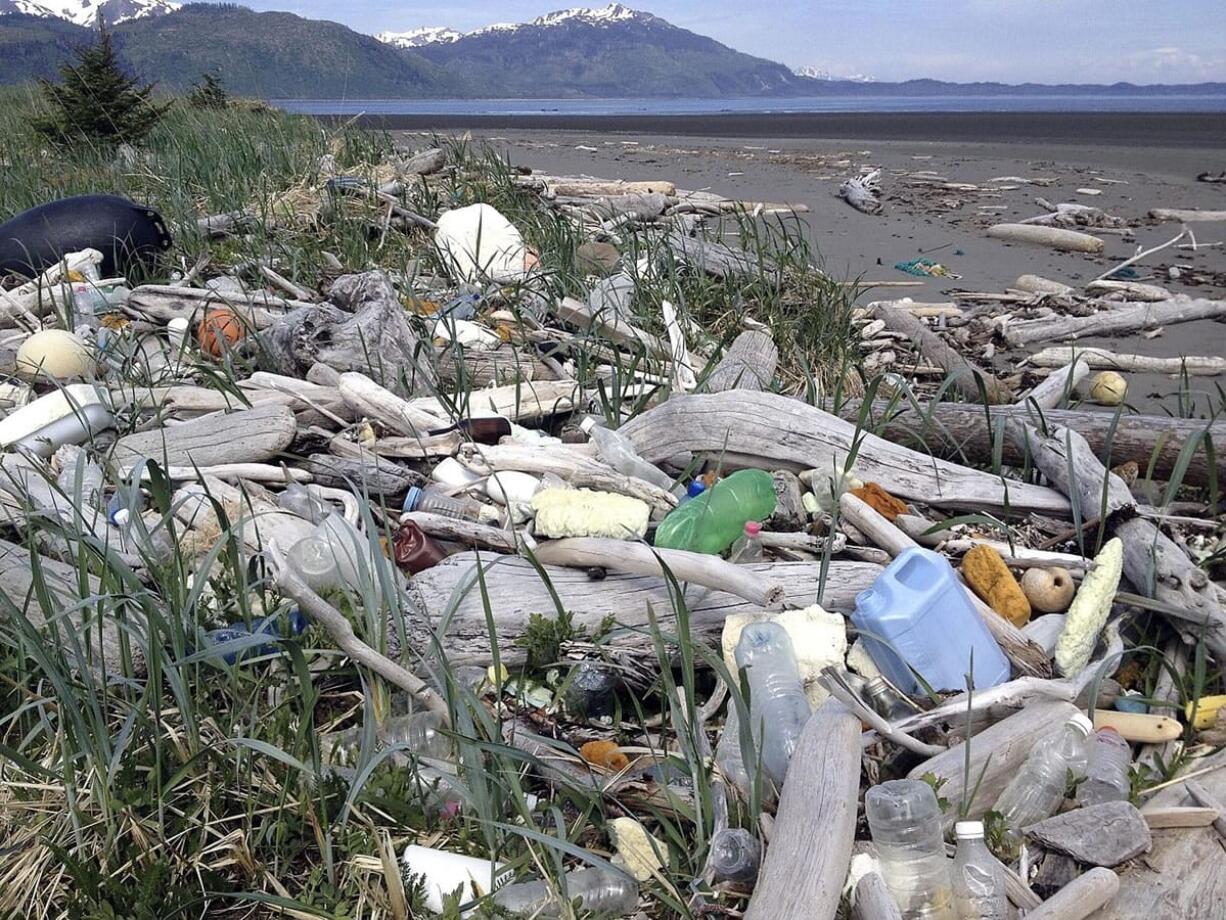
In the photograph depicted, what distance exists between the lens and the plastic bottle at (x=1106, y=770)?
1.95 meters

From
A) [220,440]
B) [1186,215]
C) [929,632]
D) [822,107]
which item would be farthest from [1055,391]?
[822,107]

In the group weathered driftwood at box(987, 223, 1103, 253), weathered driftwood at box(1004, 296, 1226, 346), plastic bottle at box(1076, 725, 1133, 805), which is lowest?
plastic bottle at box(1076, 725, 1133, 805)

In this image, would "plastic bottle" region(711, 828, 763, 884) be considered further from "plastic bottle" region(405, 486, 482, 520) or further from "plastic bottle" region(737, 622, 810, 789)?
"plastic bottle" region(405, 486, 482, 520)

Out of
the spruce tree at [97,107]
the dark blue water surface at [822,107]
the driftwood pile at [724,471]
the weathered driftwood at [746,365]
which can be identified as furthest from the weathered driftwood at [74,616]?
the dark blue water surface at [822,107]

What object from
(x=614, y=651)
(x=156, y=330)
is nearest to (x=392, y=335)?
(x=156, y=330)

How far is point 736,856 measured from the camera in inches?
71.2

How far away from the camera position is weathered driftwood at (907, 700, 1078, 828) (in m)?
1.92

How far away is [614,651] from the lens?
236 cm

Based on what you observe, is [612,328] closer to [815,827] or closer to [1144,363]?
[1144,363]

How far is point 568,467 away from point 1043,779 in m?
1.69

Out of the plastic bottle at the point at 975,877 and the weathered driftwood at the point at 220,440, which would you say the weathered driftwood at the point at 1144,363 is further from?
the weathered driftwood at the point at 220,440

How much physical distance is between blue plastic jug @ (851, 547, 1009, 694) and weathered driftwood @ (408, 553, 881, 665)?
182 millimetres

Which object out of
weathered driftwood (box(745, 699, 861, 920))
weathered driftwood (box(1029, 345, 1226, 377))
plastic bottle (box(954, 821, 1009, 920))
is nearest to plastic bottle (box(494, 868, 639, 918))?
weathered driftwood (box(745, 699, 861, 920))

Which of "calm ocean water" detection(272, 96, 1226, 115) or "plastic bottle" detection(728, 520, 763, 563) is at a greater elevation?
"calm ocean water" detection(272, 96, 1226, 115)
